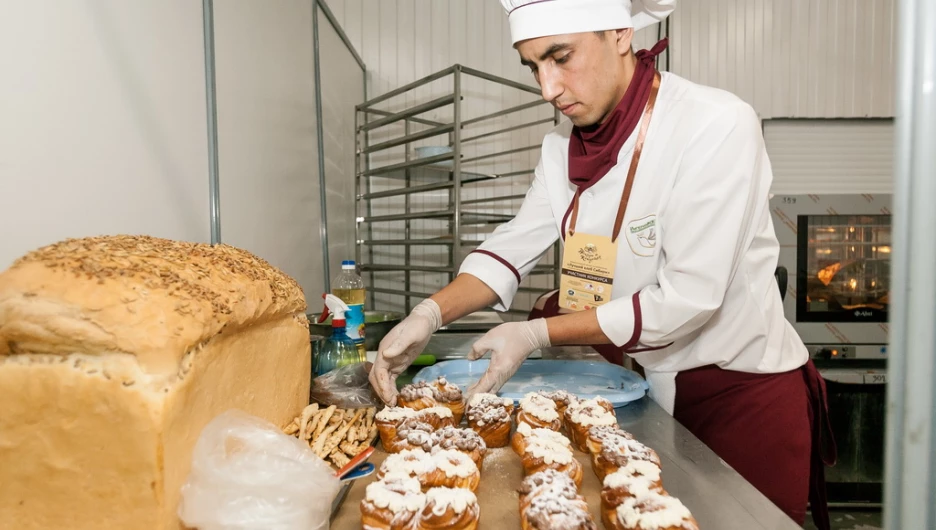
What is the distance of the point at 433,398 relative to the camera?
3.95ft

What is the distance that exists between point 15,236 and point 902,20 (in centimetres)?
138

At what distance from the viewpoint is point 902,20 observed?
0.43m

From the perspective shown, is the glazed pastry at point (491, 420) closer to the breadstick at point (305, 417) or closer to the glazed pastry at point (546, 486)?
the glazed pastry at point (546, 486)

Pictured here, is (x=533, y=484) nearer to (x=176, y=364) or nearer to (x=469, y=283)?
(x=176, y=364)

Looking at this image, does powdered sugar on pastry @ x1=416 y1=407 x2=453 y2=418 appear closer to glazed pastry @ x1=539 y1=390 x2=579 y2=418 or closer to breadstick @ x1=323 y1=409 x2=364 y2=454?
breadstick @ x1=323 y1=409 x2=364 y2=454

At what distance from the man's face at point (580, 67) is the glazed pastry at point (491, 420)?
2.76ft

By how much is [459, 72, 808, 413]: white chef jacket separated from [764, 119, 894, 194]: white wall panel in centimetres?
299

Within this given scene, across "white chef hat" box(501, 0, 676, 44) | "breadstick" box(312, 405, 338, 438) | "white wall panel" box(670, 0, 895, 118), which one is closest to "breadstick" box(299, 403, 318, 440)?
"breadstick" box(312, 405, 338, 438)

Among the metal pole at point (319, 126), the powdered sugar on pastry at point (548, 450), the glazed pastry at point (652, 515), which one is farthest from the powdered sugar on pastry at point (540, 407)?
the metal pole at point (319, 126)

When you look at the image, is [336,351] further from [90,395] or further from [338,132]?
[338,132]

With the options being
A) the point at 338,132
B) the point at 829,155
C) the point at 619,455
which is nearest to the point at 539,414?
the point at 619,455

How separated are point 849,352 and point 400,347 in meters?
3.03

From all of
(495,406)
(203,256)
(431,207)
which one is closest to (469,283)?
(495,406)

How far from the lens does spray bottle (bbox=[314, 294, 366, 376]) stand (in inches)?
57.7
